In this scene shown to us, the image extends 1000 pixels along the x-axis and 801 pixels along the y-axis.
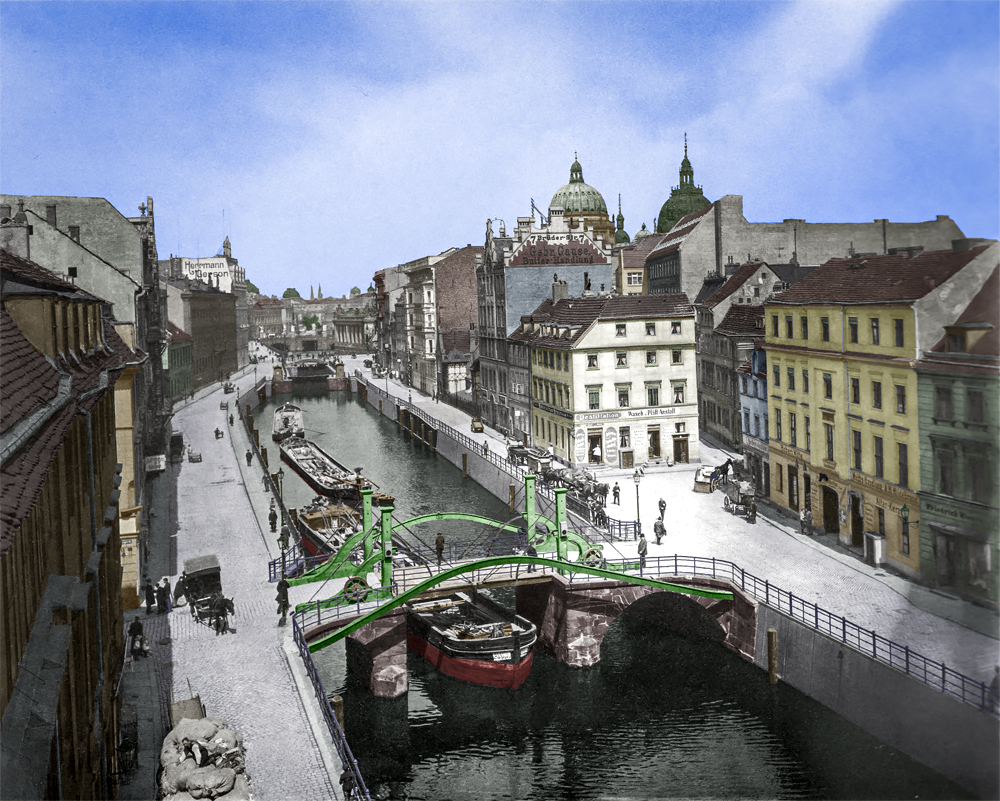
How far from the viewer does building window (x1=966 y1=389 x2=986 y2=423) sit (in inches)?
981

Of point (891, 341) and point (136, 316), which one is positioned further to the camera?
point (136, 316)

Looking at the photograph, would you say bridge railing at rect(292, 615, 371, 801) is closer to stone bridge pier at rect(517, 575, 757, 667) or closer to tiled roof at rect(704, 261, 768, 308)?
stone bridge pier at rect(517, 575, 757, 667)

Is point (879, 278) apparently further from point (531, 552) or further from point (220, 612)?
point (220, 612)

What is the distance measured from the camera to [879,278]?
119 ft

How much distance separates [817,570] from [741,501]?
10.8m

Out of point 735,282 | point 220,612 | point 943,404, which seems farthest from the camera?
point 735,282

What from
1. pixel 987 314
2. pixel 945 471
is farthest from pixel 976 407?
pixel 987 314

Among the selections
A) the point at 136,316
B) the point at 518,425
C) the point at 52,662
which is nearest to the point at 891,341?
the point at 52,662

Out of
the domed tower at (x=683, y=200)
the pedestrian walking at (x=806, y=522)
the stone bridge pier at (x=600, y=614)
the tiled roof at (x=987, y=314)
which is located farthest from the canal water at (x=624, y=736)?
the domed tower at (x=683, y=200)

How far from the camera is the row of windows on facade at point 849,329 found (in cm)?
3372

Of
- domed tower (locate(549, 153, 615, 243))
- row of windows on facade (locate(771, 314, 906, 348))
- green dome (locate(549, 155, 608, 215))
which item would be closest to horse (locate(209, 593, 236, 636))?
row of windows on facade (locate(771, 314, 906, 348))

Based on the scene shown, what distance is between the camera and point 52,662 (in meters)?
10.9

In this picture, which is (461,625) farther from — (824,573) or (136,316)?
(136,316)

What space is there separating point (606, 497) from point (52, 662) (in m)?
45.8
